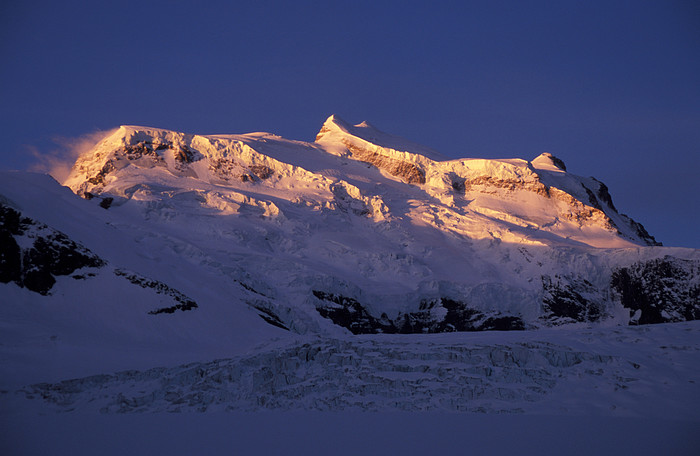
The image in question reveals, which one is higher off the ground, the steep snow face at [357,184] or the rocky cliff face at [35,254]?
the steep snow face at [357,184]

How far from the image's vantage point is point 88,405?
3762 cm

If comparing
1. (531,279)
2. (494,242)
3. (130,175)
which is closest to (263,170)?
(130,175)

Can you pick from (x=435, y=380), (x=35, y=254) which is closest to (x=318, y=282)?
(x=35, y=254)

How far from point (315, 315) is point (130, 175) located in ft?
147

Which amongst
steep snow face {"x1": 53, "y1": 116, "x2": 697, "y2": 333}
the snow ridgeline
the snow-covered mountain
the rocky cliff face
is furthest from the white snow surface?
the rocky cliff face

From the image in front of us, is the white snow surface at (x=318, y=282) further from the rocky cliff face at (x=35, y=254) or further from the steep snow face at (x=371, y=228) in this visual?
the rocky cliff face at (x=35, y=254)

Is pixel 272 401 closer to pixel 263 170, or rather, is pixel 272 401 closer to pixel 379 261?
pixel 379 261

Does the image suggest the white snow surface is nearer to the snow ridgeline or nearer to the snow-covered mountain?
the snow ridgeline

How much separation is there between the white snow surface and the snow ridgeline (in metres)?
0.13

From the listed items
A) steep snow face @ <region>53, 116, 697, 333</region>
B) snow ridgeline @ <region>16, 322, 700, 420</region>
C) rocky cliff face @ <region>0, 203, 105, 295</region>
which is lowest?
snow ridgeline @ <region>16, 322, 700, 420</region>

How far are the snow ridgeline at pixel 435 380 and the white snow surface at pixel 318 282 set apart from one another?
131 millimetres

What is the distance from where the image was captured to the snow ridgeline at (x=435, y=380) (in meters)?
35.7

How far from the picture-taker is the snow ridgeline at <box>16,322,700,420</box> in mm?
35719

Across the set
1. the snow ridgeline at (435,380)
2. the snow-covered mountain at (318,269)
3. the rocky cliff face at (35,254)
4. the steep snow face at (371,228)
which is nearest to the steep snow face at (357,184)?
the steep snow face at (371,228)
